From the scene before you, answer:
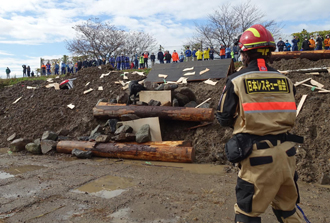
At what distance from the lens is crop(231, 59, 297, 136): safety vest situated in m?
2.50


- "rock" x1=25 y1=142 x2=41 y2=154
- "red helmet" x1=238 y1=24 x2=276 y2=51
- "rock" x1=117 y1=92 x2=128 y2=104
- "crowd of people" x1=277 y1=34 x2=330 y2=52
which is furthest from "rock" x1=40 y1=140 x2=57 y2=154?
"crowd of people" x1=277 y1=34 x2=330 y2=52

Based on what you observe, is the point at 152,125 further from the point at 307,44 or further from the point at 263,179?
the point at 307,44

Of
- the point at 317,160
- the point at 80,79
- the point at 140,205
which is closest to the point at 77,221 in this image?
the point at 140,205

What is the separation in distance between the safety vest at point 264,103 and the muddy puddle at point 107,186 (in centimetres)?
299

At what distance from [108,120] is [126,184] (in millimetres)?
3949

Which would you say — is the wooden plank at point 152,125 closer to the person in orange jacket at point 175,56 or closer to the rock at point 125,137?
the rock at point 125,137

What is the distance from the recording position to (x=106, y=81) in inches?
543

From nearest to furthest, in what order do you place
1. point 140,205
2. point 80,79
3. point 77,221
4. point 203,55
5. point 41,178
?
point 77,221, point 140,205, point 41,178, point 80,79, point 203,55

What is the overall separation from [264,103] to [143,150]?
502 centimetres

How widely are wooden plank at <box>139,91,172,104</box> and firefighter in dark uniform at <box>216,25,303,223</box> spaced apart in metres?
6.37

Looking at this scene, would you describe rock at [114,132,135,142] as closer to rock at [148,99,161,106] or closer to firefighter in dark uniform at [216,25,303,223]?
rock at [148,99,161,106]

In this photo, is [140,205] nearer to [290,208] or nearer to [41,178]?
[290,208]

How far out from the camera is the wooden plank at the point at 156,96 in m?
9.09

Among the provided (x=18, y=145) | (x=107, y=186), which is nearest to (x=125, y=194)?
(x=107, y=186)
